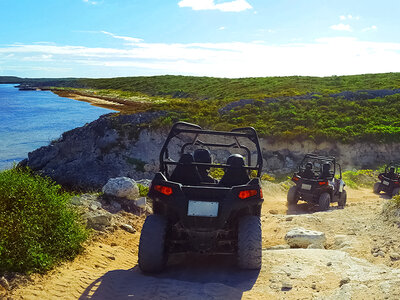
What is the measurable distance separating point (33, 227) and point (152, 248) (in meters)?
1.57

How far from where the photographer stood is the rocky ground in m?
4.84

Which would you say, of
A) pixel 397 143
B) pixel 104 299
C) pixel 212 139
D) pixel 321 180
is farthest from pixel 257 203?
pixel 397 143

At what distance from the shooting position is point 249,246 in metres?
5.52

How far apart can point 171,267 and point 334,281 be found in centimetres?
224

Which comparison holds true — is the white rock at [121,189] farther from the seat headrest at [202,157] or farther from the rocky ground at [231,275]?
the seat headrest at [202,157]

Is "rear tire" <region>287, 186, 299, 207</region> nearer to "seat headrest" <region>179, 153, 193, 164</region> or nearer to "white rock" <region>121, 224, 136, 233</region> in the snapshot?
"white rock" <region>121, 224, 136, 233</region>

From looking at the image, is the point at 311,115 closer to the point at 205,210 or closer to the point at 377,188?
the point at 377,188

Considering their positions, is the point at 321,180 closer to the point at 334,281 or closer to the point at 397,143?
the point at 334,281

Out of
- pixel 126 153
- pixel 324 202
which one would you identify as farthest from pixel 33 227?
pixel 126 153

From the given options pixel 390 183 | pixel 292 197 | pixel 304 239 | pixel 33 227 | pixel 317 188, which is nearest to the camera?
pixel 33 227

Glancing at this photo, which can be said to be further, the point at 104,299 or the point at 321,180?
the point at 321,180

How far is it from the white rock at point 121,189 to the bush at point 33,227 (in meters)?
2.99

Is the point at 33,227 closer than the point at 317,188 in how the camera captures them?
Yes

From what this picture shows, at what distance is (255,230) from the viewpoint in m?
5.57
